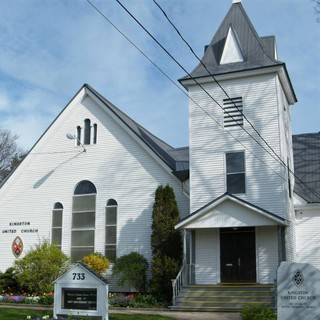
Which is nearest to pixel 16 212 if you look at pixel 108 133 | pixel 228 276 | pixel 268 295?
pixel 108 133

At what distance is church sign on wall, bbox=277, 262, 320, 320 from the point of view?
11.3 m

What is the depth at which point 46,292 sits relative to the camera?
76.7 feet

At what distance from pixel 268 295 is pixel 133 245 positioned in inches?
286

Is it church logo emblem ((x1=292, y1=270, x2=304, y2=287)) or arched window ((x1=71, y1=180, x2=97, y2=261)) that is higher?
arched window ((x1=71, y1=180, x2=97, y2=261))

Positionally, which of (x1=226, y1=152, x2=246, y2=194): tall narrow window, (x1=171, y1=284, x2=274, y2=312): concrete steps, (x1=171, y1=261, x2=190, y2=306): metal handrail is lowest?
(x1=171, y1=284, x2=274, y2=312): concrete steps

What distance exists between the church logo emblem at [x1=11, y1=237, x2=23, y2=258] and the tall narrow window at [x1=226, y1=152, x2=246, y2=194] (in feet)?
37.5

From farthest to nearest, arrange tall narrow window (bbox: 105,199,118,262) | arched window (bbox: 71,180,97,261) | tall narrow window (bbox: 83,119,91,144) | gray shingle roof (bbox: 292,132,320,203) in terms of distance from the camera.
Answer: tall narrow window (bbox: 83,119,91,144) < arched window (bbox: 71,180,97,261) < tall narrow window (bbox: 105,199,118,262) < gray shingle roof (bbox: 292,132,320,203)

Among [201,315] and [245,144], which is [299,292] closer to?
[201,315]

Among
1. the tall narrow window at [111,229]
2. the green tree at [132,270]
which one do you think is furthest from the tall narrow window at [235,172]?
the tall narrow window at [111,229]

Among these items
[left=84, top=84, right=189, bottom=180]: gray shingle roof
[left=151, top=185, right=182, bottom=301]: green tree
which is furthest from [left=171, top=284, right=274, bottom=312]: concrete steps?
[left=84, top=84, right=189, bottom=180]: gray shingle roof

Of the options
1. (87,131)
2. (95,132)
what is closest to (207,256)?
(95,132)

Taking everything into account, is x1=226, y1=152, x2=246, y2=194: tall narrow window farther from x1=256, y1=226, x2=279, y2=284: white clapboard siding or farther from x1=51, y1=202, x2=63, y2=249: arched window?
x1=51, y1=202, x2=63, y2=249: arched window

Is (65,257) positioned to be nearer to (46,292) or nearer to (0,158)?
(46,292)

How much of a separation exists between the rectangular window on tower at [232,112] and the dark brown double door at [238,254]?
14.8 ft
